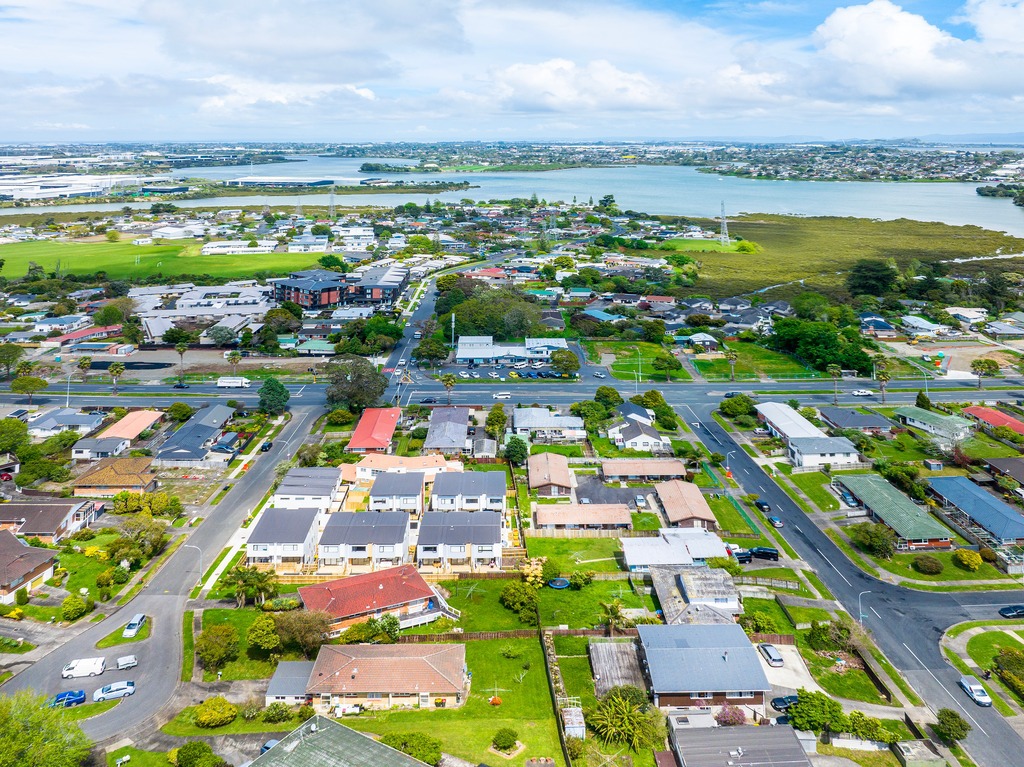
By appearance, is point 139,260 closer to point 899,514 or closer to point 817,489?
point 817,489

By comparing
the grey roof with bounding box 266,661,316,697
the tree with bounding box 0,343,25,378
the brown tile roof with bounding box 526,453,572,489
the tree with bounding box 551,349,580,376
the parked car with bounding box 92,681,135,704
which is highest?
the tree with bounding box 0,343,25,378

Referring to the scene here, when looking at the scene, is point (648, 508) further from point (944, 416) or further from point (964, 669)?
point (944, 416)

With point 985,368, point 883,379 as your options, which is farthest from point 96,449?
point 985,368

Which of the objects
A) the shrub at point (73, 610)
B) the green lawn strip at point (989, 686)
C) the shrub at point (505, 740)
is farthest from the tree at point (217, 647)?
the green lawn strip at point (989, 686)

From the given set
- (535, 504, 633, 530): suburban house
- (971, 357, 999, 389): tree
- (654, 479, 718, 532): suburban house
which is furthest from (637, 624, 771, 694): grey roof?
(971, 357, 999, 389): tree

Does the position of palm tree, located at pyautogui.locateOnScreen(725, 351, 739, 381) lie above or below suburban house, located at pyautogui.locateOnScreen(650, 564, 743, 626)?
above

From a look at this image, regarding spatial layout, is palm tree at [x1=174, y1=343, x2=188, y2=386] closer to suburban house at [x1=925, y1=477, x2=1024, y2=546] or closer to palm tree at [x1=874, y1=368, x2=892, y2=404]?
suburban house at [x1=925, y1=477, x2=1024, y2=546]

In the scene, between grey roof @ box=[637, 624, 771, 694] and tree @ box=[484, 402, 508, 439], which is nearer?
grey roof @ box=[637, 624, 771, 694]
